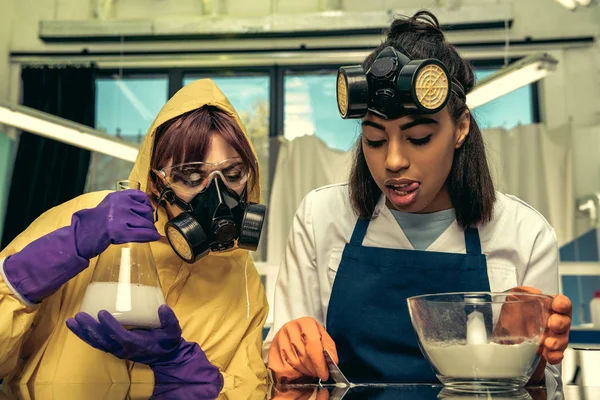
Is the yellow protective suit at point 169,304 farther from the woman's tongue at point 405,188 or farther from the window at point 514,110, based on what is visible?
the window at point 514,110

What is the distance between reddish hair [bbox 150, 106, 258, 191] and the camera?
5.87 ft

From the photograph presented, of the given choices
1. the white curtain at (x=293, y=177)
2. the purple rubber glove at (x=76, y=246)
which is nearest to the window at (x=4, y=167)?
the white curtain at (x=293, y=177)

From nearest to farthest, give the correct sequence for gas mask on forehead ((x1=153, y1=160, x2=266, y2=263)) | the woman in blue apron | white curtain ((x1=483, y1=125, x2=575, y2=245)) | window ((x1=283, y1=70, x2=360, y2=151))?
the woman in blue apron → gas mask on forehead ((x1=153, y1=160, x2=266, y2=263)) → white curtain ((x1=483, y1=125, x2=575, y2=245)) → window ((x1=283, y1=70, x2=360, y2=151))

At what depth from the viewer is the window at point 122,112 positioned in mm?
6660

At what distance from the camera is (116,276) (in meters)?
1.40

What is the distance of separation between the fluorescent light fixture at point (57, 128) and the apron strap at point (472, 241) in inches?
130

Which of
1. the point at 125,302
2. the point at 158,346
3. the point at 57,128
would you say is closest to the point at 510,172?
the point at 57,128

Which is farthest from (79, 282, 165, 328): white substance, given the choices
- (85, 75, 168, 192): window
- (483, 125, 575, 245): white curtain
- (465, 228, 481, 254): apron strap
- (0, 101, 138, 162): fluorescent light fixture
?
(85, 75, 168, 192): window

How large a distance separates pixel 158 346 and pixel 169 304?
0.36m

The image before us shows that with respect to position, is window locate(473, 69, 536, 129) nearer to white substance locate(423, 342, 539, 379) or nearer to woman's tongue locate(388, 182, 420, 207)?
woman's tongue locate(388, 182, 420, 207)

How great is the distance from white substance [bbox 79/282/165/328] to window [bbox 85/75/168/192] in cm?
540

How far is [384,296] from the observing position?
5.71ft

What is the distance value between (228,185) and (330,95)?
Result: 18.2ft

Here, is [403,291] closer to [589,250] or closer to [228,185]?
[228,185]
